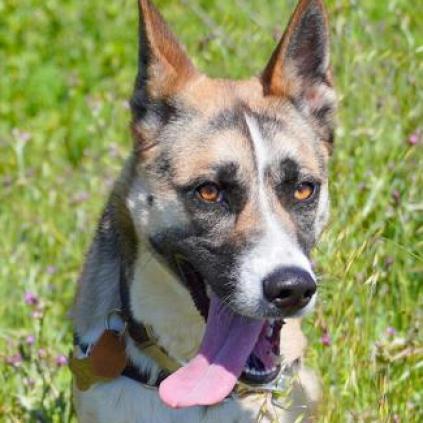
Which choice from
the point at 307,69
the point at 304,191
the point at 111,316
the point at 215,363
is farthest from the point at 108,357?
the point at 307,69

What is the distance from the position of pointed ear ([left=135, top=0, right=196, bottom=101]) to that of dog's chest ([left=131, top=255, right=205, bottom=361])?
676 millimetres

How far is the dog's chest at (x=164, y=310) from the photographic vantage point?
177 inches

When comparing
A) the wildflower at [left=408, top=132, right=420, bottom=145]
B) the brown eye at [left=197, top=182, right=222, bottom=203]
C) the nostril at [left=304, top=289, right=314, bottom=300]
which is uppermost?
the brown eye at [left=197, top=182, right=222, bottom=203]

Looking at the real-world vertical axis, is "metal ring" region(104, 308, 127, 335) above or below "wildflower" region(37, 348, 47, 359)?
above

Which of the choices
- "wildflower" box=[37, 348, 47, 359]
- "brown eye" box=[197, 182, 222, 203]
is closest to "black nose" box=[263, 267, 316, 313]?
"brown eye" box=[197, 182, 222, 203]

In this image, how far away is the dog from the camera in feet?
13.9

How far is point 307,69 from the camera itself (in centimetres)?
480

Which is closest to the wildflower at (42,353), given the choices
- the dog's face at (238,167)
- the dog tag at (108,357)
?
the dog tag at (108,357)

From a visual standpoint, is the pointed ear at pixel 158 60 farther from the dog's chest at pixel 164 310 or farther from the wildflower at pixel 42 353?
the wildflower at pixel 42 353

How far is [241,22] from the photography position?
9.11 m

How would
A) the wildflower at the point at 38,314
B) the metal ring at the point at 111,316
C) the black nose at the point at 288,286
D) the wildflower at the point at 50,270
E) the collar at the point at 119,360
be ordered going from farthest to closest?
the wildflower at the point at 50,270
the wildflower at the point at 38,314
the metal ring at the point at 111,316
the collar at the point at 119,360
the black nose at the point at 288,286

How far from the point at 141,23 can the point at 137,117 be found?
0.41 m

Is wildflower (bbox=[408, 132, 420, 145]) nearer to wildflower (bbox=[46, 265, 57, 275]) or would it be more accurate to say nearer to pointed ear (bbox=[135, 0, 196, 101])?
pointed ear (bbox=[135, 0, 196, 101])

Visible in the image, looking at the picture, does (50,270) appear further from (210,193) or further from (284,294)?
(284,294)
